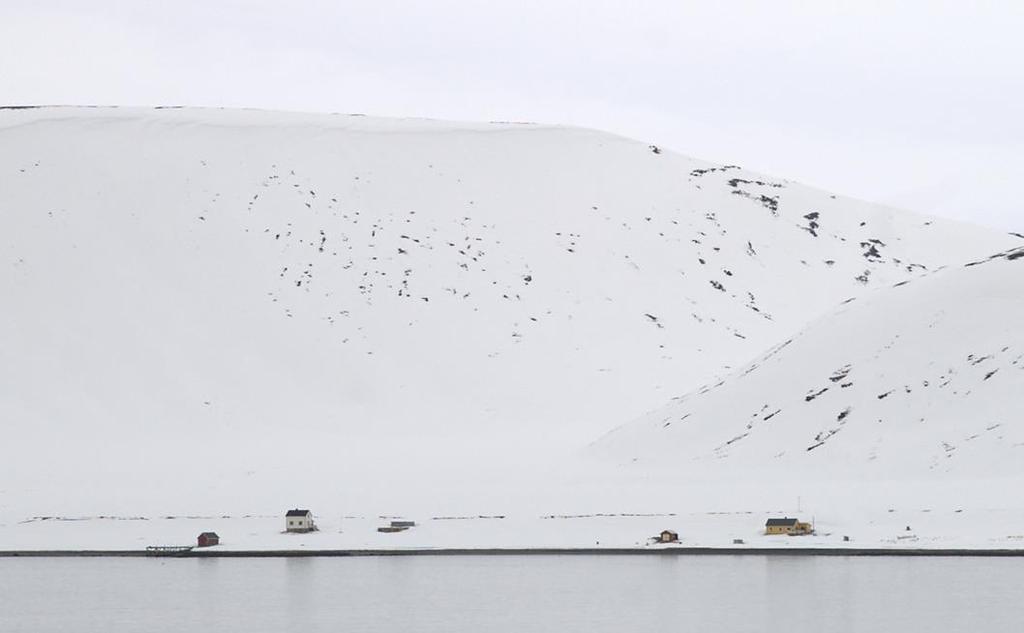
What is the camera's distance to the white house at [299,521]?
6325 cm

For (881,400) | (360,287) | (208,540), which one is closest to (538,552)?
(208,540)

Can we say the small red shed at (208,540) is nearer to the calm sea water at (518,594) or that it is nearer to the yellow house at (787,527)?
the calm sea water at (518,594)

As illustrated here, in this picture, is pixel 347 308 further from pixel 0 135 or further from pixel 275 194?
pixel 0 135

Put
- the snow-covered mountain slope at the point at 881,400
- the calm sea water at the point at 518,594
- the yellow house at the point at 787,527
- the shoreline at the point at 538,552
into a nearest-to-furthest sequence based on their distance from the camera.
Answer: the calm sea water at the point at 518,594
the shoreline at the point at 538,552
the yellow house at the point at 787,527
the snow-covered mountain slope at the point at 881,400

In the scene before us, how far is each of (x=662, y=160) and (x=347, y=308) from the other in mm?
44583

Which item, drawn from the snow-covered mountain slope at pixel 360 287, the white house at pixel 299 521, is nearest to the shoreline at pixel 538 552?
the white house at pixel 299 521

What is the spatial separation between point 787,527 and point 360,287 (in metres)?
61.0

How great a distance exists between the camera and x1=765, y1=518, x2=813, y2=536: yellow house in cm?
5784

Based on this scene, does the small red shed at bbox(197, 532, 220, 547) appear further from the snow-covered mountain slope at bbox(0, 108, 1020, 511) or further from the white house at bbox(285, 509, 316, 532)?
the snow-covered mountain slope at bbox(0, 108, 1020, 511)

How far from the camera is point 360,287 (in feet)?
378

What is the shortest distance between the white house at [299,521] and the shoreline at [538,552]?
2.66 metres

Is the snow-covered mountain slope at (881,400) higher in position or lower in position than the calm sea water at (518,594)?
higher

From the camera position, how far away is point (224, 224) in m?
122

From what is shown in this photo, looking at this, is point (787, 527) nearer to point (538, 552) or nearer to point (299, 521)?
point (538, 552)
